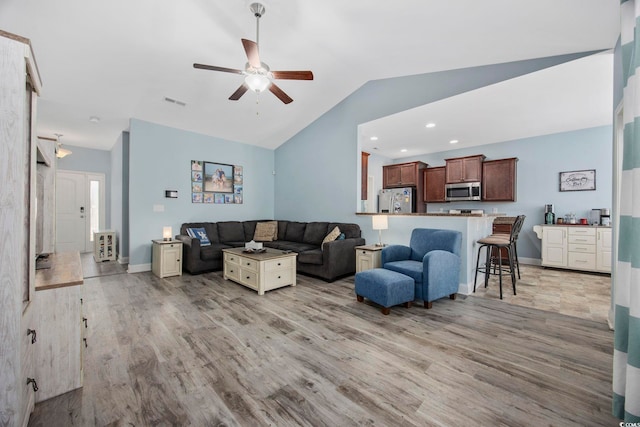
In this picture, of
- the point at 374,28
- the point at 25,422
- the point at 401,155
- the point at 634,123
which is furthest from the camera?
the point at 401,155

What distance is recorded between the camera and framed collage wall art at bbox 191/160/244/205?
18.2 feet

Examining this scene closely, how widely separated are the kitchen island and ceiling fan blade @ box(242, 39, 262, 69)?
305cm

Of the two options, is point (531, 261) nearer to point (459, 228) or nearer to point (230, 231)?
point (459, 228)

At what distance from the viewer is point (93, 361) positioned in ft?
6.65

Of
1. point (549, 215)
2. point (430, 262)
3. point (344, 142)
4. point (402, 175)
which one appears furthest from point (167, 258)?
point (549, 215)

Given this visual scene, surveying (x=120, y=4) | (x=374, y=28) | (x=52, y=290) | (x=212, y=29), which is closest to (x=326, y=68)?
(x=374, y=28)

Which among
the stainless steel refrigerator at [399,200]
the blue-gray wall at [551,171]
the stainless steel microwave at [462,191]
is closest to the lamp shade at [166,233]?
the stainless steel refrigerator at [399,200]

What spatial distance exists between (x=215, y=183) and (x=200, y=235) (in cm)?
129

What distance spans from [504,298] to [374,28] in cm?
380

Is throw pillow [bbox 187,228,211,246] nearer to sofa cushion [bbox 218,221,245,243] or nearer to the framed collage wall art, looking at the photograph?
sofa cushion [bbox 218,221,245,243]

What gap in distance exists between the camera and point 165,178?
5145 mm

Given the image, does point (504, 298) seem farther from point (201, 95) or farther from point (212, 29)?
point (201, 95)

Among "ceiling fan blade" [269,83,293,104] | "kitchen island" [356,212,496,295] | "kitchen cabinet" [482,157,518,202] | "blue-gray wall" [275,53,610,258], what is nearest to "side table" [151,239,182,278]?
"blue-gray wall" [275,53,610,258]

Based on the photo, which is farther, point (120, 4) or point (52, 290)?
point (120, 4)
